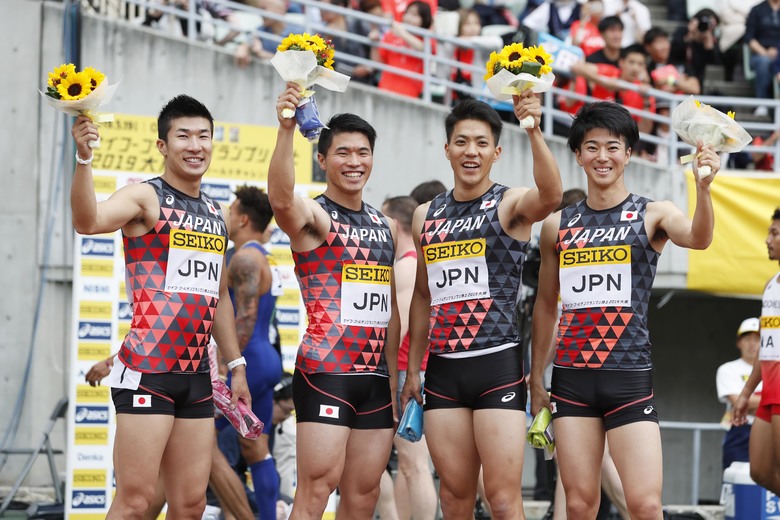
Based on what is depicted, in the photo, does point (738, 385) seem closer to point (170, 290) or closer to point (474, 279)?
point (474, 279)

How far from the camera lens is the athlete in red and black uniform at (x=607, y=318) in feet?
20.1

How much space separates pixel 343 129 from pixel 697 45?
8759mm

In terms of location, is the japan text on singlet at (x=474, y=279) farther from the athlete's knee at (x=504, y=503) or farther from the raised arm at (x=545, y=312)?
the athlete's knee at (x=504, y=503)

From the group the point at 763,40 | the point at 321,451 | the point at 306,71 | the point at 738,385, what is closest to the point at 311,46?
the point at 306,71

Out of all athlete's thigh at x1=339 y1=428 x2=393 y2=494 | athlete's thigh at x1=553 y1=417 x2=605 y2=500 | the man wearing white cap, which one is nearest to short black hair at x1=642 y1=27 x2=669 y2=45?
the man wearing white cap

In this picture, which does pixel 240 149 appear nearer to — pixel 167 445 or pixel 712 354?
pixel 167 445

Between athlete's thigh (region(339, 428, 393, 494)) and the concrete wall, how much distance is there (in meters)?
5.44

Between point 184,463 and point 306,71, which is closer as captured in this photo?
point 306,71

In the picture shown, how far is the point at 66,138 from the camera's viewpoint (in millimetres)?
11531

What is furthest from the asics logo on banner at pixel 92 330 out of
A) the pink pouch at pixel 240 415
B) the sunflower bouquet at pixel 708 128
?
the sunflower bouquet at pixel 708 128

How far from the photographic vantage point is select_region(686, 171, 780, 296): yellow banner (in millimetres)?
11461

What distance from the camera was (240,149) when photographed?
430 inches

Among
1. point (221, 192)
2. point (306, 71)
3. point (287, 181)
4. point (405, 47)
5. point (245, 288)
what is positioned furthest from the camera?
point (405, 47)

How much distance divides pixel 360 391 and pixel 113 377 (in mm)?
1254
